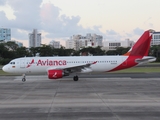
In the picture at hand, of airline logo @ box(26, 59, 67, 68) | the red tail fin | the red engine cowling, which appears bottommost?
the red engine cowling

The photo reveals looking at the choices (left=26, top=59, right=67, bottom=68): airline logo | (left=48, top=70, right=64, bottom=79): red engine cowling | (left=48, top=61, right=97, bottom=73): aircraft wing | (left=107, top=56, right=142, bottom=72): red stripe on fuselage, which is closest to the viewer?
(left=48, top=70, right=64, bottom=79): red engine cowling

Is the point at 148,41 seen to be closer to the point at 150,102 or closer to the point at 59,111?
the point at 150,102

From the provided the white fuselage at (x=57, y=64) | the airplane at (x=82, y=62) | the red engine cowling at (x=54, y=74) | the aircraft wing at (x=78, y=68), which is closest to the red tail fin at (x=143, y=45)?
the airplane at (x=82, y=62)

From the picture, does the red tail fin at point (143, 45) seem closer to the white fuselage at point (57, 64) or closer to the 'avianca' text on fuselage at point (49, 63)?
the white fuselage at point (57, 64)

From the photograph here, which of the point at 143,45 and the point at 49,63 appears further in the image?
the point at 143,45

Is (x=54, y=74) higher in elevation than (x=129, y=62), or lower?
lower

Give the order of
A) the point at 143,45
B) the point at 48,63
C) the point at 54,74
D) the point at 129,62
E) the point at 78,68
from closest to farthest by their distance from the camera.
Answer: the point at 54,74 < the point at 78,68 < the point at 48,63 < the point at 129,62 < the point at 143,45

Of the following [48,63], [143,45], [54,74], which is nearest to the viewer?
[54,74]

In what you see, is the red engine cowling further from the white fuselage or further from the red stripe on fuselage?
the red stripe on fuselage

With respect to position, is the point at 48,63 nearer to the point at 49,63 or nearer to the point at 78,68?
the point at 49,63

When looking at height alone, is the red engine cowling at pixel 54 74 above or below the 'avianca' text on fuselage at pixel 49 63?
below

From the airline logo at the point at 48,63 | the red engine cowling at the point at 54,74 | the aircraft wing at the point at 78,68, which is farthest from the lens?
the airline logo at the point at 48,63

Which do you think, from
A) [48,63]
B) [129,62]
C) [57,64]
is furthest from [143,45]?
[48,63]

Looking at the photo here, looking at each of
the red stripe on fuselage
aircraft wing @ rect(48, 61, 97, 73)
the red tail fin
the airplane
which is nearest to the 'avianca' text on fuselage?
the airplane
